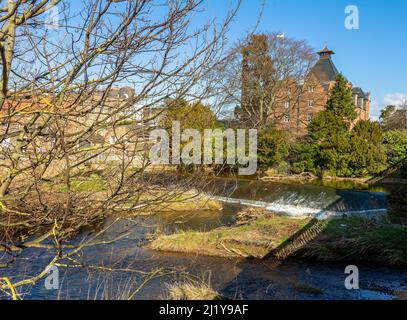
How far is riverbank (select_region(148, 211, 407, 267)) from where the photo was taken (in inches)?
369

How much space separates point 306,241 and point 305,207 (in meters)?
6.37

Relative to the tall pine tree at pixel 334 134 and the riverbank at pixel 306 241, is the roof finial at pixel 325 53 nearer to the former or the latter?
the tall pine tree at pixel 334 134

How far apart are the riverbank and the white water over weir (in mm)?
3600

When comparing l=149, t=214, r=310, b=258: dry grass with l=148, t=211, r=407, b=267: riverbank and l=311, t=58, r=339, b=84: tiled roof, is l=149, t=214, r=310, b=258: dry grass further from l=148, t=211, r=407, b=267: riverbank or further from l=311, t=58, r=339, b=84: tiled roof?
l=311, t=58, r=339, b=84: tiled roof

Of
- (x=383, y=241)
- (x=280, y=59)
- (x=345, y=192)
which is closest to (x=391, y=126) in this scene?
(x=280, y=59)

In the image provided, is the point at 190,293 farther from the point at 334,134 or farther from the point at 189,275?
the point at 334,134

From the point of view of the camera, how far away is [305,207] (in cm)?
1605

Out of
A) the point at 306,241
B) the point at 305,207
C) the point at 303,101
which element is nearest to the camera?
the point at 306,241

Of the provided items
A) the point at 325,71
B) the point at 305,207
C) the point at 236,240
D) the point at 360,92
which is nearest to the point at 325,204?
the point at 305,207

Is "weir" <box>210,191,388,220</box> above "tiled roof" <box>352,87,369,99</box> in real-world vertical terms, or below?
below

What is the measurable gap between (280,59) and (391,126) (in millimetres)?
15326

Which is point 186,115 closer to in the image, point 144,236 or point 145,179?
point 145,179

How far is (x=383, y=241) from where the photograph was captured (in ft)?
31.3

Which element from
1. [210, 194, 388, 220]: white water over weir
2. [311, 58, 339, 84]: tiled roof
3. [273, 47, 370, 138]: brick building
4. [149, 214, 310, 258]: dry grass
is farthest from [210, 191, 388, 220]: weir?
[311, 58, 339, 84]: tiled roof
